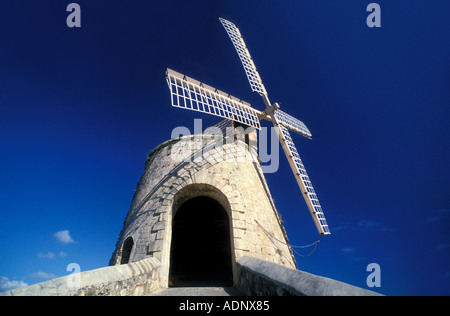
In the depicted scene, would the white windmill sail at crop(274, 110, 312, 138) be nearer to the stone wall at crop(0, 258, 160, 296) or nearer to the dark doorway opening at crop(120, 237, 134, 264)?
the dark doorway opening at crop(120, 237, 134, 264)

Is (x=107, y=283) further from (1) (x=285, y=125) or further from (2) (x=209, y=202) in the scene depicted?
→ (1) (x=285, y=125)

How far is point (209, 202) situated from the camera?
10.3 m

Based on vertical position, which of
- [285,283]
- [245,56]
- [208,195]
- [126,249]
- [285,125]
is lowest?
[285,283]

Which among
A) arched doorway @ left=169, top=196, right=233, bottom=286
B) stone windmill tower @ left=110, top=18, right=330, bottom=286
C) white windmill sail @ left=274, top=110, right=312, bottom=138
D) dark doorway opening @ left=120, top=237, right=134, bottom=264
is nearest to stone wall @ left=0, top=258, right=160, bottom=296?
stone windmill tower @ left=110, top=18, right=330, bottom=286

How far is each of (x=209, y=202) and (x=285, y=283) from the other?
25.6ft

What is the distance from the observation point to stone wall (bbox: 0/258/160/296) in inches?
93.1

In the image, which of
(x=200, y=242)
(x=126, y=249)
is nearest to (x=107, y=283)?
(x=126, y=249)

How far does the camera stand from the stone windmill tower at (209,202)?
20.5 feet
